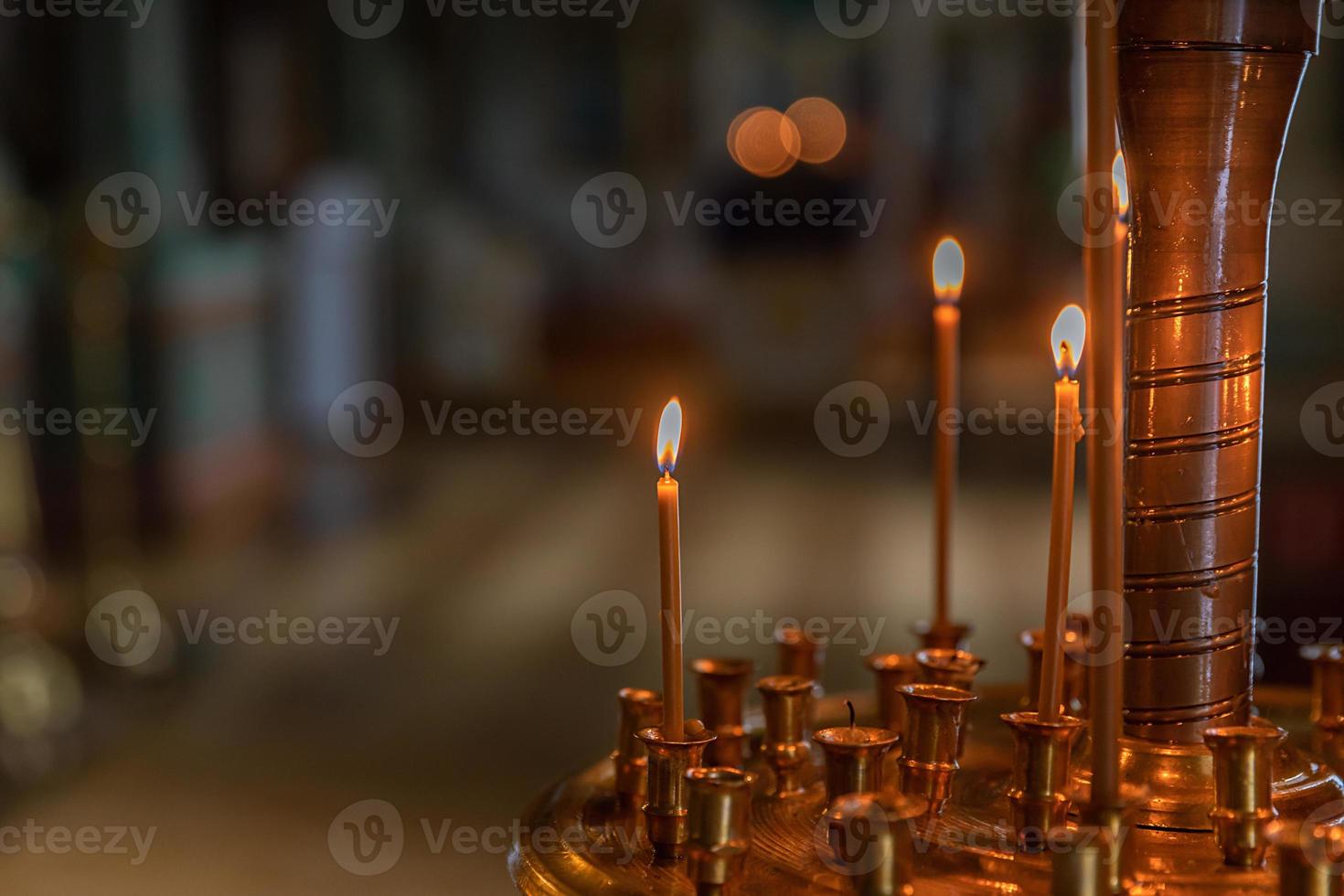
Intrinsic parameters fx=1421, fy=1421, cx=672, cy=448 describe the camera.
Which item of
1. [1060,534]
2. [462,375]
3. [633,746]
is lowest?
[633,746]

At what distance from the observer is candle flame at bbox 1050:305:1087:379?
0.64m

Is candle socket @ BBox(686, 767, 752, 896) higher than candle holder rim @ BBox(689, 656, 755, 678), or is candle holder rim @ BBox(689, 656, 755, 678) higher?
candle holder rim @ BBox(689, 656, 755, 678)

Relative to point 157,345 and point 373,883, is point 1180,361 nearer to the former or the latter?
point 373,883

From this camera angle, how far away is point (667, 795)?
0.59m

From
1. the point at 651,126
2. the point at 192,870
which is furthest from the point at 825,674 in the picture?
the point at 651,126

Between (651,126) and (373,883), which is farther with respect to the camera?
(651,126)

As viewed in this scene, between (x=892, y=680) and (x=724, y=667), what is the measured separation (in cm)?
9

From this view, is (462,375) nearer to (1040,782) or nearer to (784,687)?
(784,687)

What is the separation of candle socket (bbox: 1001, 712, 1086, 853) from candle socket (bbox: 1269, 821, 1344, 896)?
0.10 metres

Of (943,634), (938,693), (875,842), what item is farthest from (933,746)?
(943,634)

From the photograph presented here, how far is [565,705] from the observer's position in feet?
7.36

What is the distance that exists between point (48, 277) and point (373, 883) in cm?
228

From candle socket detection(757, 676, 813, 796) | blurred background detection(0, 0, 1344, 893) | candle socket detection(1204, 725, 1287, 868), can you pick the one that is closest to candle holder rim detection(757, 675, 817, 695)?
candle socket detection(757, 676, 813, 796)

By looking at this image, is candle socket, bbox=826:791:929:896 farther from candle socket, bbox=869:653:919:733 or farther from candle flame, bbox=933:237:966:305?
candle flame, bbox=933:237:966:305
